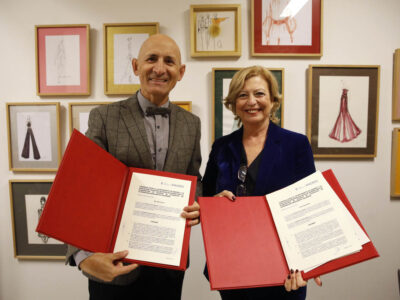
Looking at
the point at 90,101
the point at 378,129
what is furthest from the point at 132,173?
the point at 378,129

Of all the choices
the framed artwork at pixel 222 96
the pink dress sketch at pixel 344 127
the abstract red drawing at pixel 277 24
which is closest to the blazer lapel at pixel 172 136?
the framed artwork at pixel 222 96

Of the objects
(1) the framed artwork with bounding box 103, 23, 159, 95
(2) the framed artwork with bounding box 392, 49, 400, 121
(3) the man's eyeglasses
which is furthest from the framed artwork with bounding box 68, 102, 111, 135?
(2) the framed artwork with bounding box 392, 49, 400, 121

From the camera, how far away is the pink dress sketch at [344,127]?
1797 millimetres

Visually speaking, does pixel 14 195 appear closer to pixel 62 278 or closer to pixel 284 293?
pixel 62 278

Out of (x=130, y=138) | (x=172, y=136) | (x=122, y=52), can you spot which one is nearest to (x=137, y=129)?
(x=130, y=138)

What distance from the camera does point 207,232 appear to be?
92cm

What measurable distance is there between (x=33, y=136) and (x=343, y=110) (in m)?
2.47

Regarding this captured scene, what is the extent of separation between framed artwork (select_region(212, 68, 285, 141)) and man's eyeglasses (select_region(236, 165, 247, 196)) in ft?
2.10

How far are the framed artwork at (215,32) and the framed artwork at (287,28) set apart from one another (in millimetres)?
144

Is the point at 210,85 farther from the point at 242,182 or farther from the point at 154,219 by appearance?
the point at 154,219

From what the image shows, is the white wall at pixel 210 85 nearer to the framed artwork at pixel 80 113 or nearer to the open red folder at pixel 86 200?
the framed artwork at pixel 80 113

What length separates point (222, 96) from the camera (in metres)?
1.78

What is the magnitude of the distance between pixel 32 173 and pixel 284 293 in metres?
2.02

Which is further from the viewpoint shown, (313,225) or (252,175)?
(252,175)
